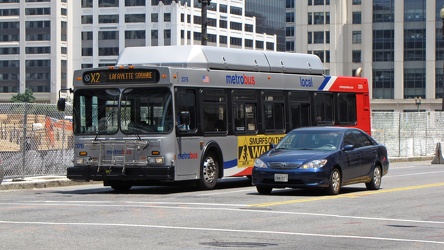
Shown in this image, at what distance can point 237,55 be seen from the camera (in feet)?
79.8

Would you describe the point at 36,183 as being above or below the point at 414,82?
below

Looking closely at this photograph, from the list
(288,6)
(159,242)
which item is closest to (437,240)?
(159,242)

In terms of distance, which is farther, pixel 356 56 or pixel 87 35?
pixel 87 35

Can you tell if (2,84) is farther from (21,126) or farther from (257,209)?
(257,209)

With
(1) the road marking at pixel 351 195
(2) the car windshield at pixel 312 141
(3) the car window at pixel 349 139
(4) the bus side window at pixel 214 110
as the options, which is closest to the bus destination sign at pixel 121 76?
(4) the bus side window at pixel 214 110

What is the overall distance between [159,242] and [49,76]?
136412mm

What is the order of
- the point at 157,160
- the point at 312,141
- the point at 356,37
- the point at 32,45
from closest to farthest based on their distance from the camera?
1. the point at 312,141
2. the point at 157,160
3. the point at 356,37
4. the point at 32,45

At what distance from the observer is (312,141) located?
68.8 ft

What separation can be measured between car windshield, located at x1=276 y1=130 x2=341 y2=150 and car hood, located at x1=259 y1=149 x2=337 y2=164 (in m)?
0.37

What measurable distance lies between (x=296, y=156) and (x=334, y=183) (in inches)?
41.3

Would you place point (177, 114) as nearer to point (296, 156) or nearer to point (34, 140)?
point (296, 156)

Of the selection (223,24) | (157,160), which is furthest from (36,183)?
(223,24)

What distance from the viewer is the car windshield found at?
20.8 m

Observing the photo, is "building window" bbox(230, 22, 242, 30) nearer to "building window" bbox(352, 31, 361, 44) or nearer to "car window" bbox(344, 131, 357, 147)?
"building window" bbox(352, 31, 361, 44)
